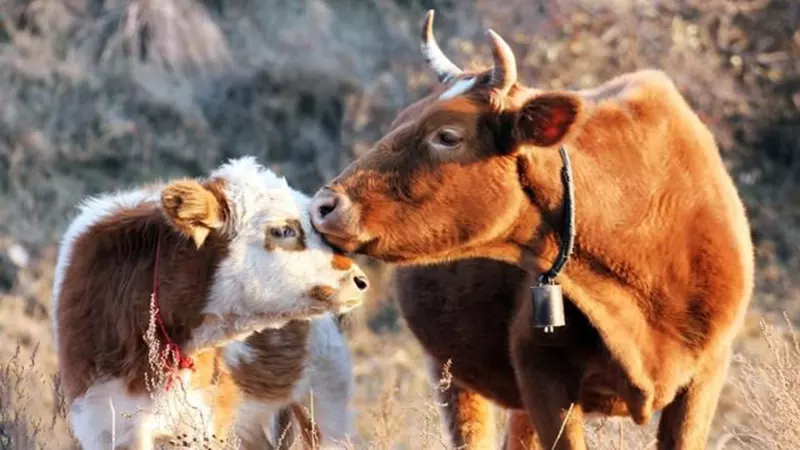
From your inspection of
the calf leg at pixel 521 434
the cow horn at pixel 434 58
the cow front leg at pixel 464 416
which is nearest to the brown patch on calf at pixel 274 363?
the cow front leg at pixel 464 416

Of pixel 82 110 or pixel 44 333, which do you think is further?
pixel 82 110

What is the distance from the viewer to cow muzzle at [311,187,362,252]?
6.20m

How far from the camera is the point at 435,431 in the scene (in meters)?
7.76

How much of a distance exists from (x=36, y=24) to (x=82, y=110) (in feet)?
3.93

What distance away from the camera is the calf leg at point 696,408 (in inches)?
259

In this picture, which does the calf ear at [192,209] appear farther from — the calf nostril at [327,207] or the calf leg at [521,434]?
the calf leg at [521,434]

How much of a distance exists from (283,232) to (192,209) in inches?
16.4

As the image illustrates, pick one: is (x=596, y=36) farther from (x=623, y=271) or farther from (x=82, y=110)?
(x=623, y=271)

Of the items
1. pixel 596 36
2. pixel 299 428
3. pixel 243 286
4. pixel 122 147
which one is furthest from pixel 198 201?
pixel 596 36

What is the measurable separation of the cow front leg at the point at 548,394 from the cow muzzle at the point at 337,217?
0.91 meters

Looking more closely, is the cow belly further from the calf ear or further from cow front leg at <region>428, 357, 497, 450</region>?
the calf ear

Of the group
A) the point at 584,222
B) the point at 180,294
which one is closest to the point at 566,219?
the point at 584,222

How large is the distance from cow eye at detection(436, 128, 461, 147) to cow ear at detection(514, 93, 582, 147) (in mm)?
240

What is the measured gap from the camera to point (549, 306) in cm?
632
